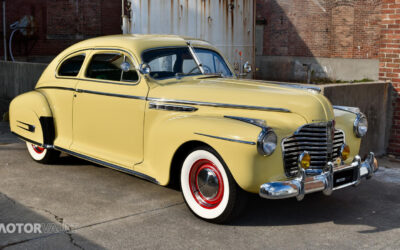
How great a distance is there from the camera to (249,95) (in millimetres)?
4637

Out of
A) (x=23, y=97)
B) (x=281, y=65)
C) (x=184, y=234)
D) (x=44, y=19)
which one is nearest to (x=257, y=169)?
(x=184, y=234)

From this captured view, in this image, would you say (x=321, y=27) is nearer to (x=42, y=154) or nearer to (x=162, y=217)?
(x=42, y=154)

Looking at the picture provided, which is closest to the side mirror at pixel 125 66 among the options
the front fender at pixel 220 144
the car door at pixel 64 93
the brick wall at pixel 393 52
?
the front fender at pixel 220 144

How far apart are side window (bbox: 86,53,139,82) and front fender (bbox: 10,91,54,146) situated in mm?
837

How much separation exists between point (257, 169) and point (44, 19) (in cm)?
1648

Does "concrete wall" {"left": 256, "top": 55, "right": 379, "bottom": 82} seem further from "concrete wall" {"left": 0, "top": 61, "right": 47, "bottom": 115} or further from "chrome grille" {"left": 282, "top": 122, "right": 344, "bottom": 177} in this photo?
"chrome grille" {"left": 282, "top": 122, "right": 344, "bottom": 177}

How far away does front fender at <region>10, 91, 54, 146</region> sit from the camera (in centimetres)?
619

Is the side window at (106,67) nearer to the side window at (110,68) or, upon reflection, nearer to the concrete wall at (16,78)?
the side window at (110,68)

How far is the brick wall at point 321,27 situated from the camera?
71.5 feet

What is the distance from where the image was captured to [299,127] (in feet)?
14.3

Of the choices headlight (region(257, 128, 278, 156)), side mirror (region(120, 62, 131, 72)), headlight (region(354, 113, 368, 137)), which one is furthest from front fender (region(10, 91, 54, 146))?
headlight (region(354, 113, 368, 137))

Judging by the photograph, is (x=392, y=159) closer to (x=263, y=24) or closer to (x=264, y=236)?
(x=264, y=236)

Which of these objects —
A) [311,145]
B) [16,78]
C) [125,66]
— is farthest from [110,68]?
[16,78]

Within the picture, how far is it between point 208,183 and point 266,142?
746 mm
